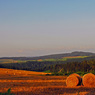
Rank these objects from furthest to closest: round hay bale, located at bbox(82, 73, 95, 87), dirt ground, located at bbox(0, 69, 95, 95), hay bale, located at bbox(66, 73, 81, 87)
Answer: hay bale, located at bbox(66, 73, 81, 87) → round hay bale, located at bbox(82, 73, 95, 87) → dirt ground, located at bbox(0, 69, 95, 95)

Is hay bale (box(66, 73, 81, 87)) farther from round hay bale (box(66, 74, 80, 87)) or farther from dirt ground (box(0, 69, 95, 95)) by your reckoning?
→ dirt ground (box(0, 69, 95, 95))

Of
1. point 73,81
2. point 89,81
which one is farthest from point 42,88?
point 89,81

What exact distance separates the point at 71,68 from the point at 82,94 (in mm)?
54309

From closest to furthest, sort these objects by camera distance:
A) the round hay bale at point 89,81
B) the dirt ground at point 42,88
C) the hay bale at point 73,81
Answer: the dirt ground at point 42,88 → the round hay bale at point 89,81 → the hay bale at point 73,81

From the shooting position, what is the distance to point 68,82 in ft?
66.0

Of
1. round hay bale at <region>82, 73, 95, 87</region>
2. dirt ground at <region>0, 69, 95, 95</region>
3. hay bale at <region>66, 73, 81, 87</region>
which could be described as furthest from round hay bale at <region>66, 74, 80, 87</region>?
round hay bale at <region>82, 73, 95, 87</region>

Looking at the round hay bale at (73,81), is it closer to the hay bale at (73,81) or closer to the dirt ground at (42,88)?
the hay bale at (73,81)

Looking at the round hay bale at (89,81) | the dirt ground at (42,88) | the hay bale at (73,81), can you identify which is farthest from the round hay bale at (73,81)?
the round hay bale at (89,81)

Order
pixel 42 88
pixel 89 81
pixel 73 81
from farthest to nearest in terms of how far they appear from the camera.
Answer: pixel 73 81, pixel 89 81, pixel 42 88

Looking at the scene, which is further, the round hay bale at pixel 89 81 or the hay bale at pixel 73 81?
the hay bale at pixel 73 81

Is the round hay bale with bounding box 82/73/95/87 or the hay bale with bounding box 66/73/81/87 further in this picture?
the hay bale with bounding box 66/73/81/87

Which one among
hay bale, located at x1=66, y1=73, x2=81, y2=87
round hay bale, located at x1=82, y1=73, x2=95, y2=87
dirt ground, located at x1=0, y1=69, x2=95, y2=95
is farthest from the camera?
hay bale, located at x1=66, y1=73, x2=81, y2=87

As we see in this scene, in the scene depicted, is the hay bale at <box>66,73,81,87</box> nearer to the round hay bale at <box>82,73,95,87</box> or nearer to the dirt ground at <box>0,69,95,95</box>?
the dirt ground at <box>0,69,95,95</box>

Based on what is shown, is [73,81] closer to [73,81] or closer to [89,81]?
[73,81]
